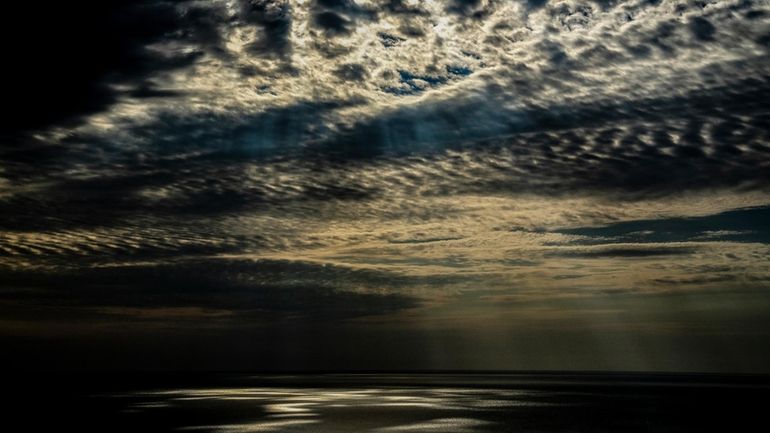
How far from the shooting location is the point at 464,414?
2606 inches

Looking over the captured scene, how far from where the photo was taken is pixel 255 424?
51.5 m

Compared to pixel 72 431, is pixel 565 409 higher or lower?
lower

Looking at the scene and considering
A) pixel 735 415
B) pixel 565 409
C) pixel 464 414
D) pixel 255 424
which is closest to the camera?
pixel 255 424

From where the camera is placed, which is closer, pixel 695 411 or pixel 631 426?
pixel 631 426

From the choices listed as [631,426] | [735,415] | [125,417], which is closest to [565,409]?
[735,415]

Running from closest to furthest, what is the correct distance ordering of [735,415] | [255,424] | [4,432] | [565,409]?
[4,432], [255,424], [735,415], [565,409]

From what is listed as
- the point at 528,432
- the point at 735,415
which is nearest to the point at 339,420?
the point at 528,432

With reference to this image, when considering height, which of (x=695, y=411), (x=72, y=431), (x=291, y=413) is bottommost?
(x=695, y=411)

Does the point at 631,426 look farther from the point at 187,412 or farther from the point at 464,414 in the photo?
the point at 187,412

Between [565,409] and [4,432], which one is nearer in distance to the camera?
[4,432]

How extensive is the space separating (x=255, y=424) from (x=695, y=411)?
43100 millimetres

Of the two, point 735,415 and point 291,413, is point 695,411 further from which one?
point 291,413

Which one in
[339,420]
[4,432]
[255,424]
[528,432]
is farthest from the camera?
[339,420]

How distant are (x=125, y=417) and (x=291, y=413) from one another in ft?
48.2
